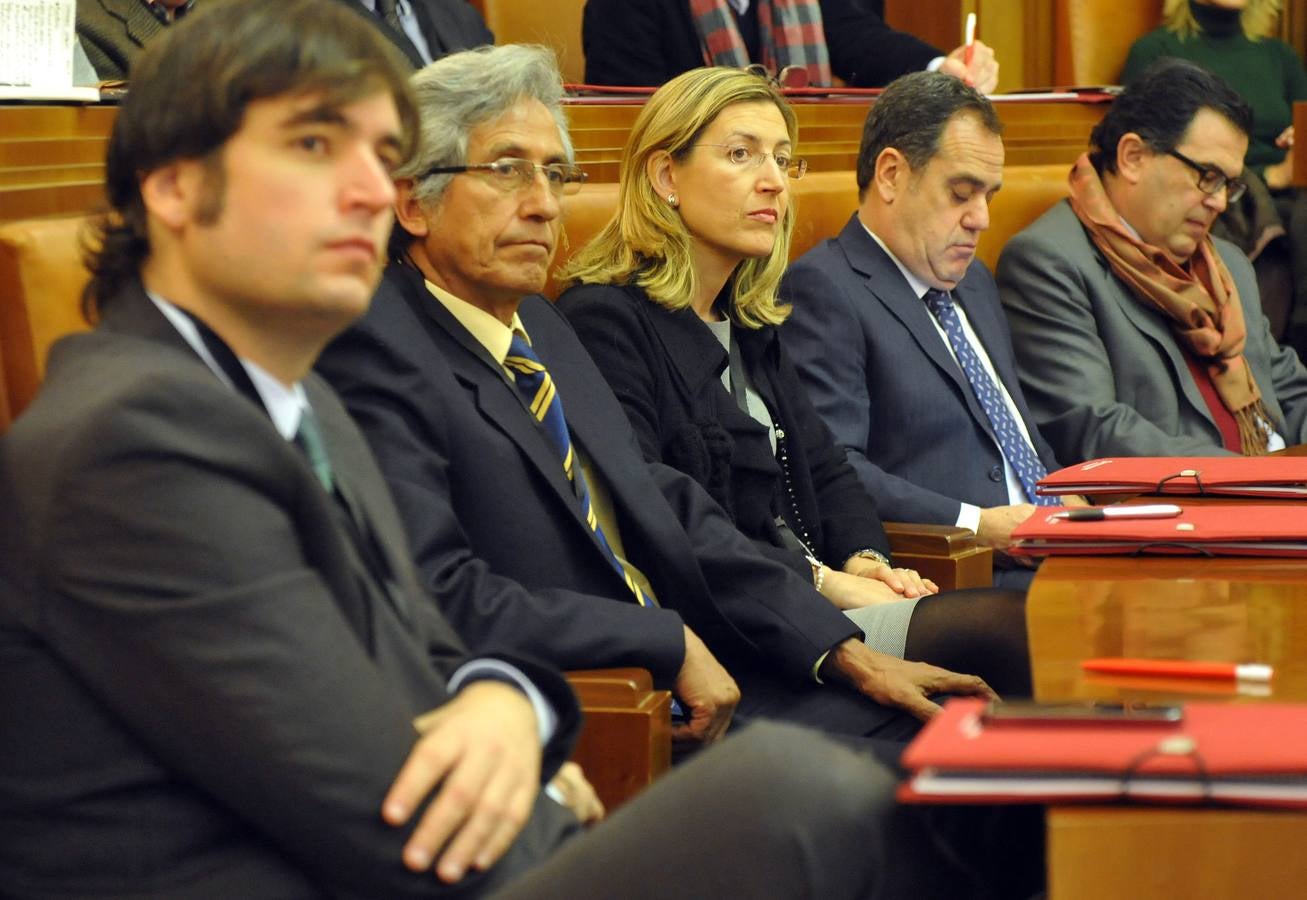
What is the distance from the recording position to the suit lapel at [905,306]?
337 centimetres

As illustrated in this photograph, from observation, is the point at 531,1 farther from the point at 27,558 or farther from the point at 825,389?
the point at 27,558

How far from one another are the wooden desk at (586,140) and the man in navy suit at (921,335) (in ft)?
1.44

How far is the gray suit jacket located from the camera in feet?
12.1

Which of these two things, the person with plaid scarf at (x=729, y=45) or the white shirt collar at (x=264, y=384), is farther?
the person with plaid scarf at (x=729, y=45)

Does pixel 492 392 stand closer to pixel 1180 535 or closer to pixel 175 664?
pixel 1180 535

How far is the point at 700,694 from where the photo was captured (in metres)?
2.21

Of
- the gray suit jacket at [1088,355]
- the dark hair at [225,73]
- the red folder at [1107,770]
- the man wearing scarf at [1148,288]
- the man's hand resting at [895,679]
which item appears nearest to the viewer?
the red folder at [1107,770]

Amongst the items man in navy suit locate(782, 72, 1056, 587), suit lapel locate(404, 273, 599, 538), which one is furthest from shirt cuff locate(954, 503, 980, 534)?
suit lapel locate(404, 273, 599, 538)

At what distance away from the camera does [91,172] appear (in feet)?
7.20

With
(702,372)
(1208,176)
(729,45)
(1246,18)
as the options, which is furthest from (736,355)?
(1246,18)

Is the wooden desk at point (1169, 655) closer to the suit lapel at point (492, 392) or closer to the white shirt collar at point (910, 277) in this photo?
the suit lapel at point (492, 392)

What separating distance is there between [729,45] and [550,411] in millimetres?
2551

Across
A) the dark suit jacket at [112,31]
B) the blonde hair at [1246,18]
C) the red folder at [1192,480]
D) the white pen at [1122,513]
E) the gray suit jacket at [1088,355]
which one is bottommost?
the gray suit jacket at [1088,355]

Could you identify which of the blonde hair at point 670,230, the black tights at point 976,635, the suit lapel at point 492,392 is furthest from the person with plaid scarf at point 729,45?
the suit lapel at point 492,392
